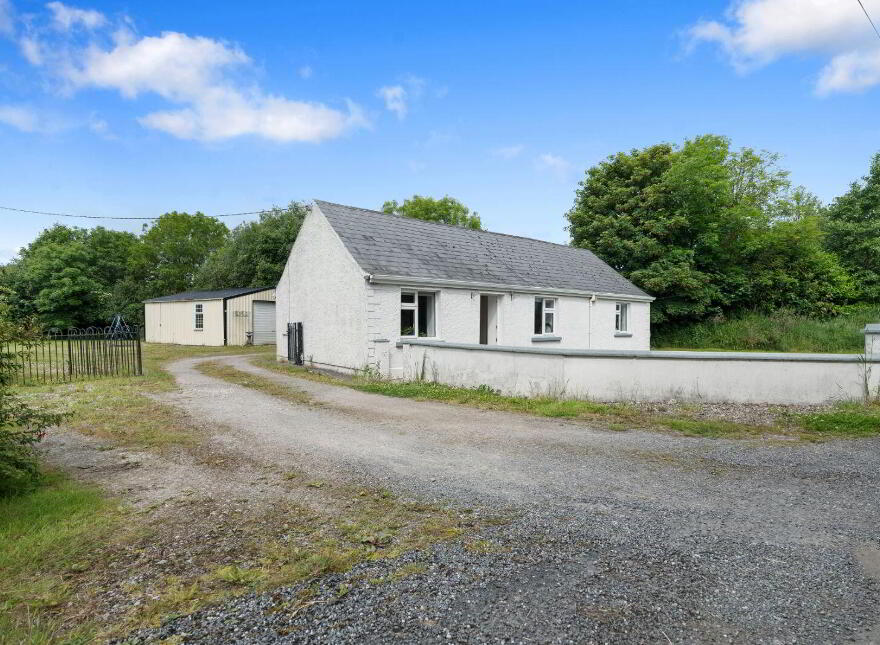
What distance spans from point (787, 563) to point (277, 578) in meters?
3.54

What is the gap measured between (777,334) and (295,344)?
81.8 feet

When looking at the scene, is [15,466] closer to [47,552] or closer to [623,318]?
[47,552]

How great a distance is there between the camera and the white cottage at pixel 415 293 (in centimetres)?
1486

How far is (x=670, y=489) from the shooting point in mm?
5078

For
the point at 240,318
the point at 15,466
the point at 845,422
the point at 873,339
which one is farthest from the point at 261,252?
the point at 845,422

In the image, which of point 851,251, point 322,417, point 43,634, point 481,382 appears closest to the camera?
point 43,634

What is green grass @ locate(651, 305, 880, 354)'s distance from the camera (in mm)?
25188

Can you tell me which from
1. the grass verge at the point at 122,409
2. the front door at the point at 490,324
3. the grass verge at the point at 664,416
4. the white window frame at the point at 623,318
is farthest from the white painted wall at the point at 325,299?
the white window frame at the point at 623,318

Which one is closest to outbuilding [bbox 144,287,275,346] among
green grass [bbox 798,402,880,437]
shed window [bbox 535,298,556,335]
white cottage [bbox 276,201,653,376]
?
white cottage [bbox 276,201,653,376]

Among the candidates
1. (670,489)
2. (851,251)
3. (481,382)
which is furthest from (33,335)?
(851,251)

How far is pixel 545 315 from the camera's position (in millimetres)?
19734

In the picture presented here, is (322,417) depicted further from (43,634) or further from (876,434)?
(876,434)

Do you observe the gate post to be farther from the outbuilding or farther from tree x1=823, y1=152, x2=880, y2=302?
the outbuilding

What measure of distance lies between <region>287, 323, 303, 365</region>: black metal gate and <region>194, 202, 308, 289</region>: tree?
78.0ft
